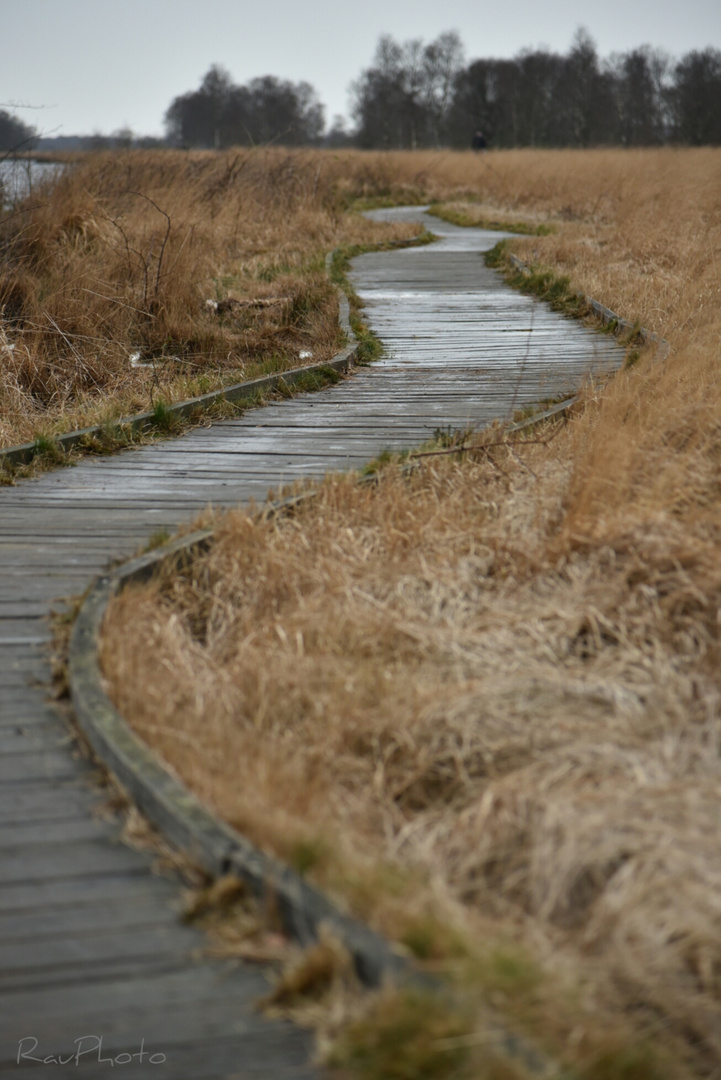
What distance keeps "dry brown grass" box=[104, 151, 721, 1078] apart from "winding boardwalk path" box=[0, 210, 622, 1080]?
266mm

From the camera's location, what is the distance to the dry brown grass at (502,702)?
2.04 metres

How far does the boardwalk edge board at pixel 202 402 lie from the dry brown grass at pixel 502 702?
5.79ft

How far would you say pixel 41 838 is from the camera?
2.36 meters

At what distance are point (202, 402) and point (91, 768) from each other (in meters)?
4.32

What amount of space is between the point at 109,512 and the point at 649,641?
7.90 feet

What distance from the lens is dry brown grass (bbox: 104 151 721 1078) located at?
6.69 feet

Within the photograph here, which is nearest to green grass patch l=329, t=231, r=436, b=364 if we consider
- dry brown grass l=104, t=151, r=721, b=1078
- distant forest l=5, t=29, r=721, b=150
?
dry brown grass l=104, t=151, r=721, b=1078

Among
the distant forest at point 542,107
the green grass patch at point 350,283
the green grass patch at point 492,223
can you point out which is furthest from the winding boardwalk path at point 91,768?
the distant forest at point 542,107

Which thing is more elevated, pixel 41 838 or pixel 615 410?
pixel 615 410

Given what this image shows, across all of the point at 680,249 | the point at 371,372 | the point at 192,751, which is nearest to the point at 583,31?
the point at 680,249

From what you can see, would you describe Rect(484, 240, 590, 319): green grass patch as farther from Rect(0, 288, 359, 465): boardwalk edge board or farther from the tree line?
the tree line

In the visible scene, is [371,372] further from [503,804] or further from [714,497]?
[503,804]

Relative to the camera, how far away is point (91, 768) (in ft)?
8.64

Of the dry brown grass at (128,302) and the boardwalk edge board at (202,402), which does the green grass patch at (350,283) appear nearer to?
the boardwalk edge board at (202,402)
